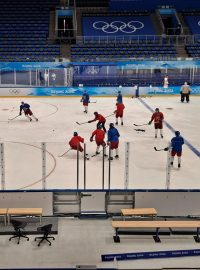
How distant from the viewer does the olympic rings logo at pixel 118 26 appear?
120 feet

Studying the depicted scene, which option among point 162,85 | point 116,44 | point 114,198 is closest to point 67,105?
point 162,85

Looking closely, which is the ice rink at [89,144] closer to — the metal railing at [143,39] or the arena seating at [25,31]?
the arena seating at [25,31]

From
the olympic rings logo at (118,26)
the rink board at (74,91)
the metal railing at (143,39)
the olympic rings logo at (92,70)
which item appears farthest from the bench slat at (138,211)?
the olympic rings logo at (118,26)

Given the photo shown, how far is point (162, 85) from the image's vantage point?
30.1m

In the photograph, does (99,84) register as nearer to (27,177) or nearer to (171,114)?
(171,114)

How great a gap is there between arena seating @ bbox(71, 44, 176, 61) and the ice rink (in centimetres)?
659

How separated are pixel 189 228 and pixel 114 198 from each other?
204 centimetres

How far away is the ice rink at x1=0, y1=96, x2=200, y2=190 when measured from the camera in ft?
41.3

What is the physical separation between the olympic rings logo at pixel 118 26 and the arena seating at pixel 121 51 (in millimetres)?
2600

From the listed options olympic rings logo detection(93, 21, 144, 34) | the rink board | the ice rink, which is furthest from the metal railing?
the ice rink

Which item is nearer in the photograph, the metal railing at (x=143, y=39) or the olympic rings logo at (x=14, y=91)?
the olympic rings logo at (x=14, y=91)

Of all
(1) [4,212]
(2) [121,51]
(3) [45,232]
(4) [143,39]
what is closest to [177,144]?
(3) [45,232]

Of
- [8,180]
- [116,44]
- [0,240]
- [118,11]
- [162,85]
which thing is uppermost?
[118,11]

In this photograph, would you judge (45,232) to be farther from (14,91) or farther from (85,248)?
(14,91)
